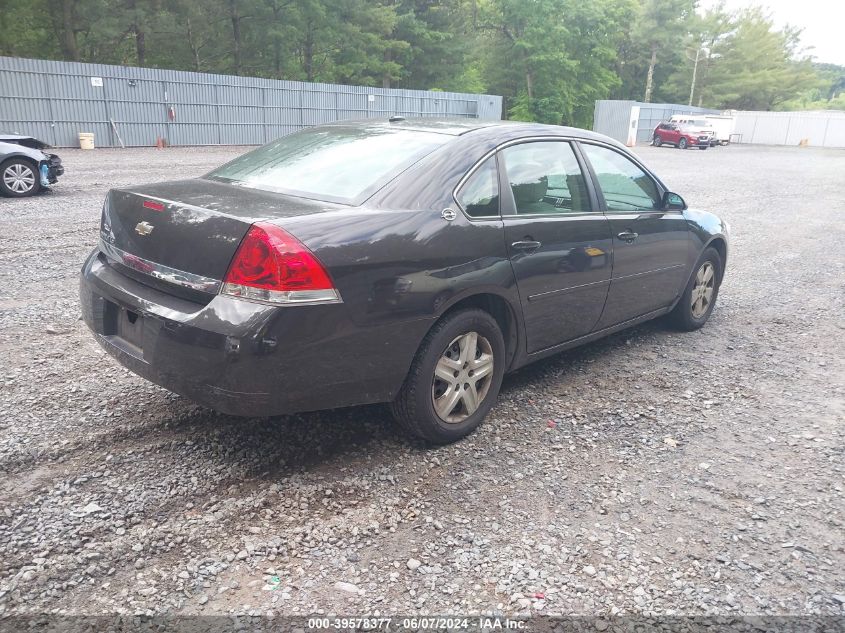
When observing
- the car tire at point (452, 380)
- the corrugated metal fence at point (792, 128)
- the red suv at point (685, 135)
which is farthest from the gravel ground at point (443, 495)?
the corrugated metal fence at point (792, 128)

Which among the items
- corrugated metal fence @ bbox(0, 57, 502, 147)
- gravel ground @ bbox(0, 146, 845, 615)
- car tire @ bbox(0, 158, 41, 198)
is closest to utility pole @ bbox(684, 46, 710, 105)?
corrugated metal fence @ bbox(0, 57, 502, 147)

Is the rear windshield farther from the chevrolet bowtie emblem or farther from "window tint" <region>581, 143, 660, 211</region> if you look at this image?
"window tint" <region>581, 143, 660, 211</region>

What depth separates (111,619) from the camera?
235cm

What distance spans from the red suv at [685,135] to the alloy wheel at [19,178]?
→ 3592 centimetres

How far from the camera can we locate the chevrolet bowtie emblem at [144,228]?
3.25 m

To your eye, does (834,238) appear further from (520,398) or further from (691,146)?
(691,146)

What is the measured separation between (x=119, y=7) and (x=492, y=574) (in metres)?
37.6

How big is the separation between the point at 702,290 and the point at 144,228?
4516 millimetres

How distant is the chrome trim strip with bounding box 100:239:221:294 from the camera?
2957mm

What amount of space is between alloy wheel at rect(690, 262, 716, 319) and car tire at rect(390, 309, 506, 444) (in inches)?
104

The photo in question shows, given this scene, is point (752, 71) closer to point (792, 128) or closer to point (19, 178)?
point (792, 128)

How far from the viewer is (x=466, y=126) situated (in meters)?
4.05

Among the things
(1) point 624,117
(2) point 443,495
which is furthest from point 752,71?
(2) point 443,495

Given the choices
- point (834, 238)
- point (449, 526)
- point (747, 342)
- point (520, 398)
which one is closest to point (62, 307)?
point (520, 398)
